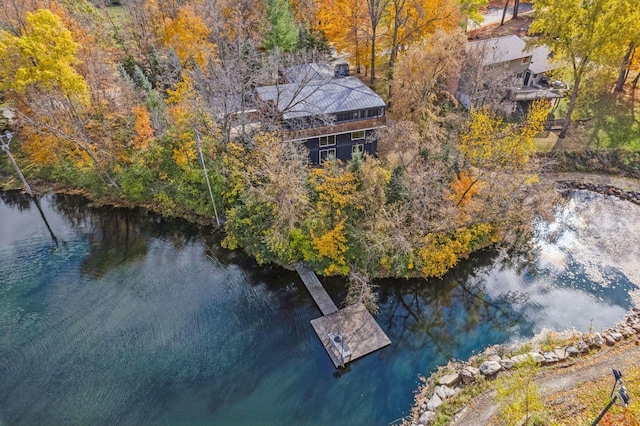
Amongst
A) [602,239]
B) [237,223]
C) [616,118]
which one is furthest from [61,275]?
[616,118]

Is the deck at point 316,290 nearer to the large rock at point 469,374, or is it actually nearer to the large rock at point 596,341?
the large rock at point 469,374

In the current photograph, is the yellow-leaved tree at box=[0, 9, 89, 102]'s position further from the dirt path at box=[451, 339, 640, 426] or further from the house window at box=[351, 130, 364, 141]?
the dirt path at box=[451, 339, 640, 426]

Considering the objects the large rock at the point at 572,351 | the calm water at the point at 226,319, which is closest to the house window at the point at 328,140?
the calm water at the point at 226,319

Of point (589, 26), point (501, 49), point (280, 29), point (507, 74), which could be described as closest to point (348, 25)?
point (280, 29)

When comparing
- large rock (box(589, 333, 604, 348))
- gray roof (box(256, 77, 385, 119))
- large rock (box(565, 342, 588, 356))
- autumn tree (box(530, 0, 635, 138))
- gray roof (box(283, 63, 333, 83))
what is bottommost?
large rock (box(565, 342, 588, 356))

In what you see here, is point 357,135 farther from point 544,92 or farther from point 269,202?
point 544,92

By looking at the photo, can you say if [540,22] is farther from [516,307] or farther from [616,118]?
[516,307]

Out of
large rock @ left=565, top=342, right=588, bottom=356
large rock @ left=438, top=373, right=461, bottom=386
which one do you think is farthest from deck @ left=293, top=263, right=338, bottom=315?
large rock @ left=565, top=342, right=588, bottom=356
